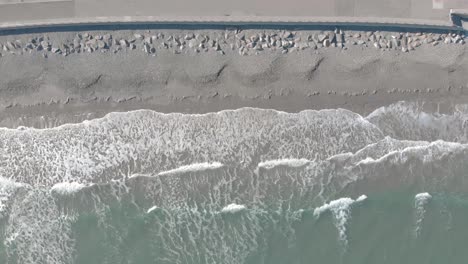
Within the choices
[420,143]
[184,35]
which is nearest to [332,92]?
[420,143]

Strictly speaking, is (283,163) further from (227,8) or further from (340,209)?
(227,8)

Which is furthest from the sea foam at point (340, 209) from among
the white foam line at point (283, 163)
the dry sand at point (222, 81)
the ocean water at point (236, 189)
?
the dry sand at point (222, 81)

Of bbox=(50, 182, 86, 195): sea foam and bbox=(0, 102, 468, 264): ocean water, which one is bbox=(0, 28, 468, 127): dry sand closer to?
bbox=(0, 102, 468, 264): ocean water

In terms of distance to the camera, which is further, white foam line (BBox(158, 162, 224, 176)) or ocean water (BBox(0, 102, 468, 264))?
white foam line (BBox(158, 162, 224, 176))

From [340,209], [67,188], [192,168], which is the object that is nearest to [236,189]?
[192,168]

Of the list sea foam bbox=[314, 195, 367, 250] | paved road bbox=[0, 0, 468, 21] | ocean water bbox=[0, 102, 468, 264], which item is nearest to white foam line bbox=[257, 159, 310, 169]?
ocean water bbox=[0, 102, 468, 264]

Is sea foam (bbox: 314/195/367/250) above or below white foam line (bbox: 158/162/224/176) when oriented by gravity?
below
